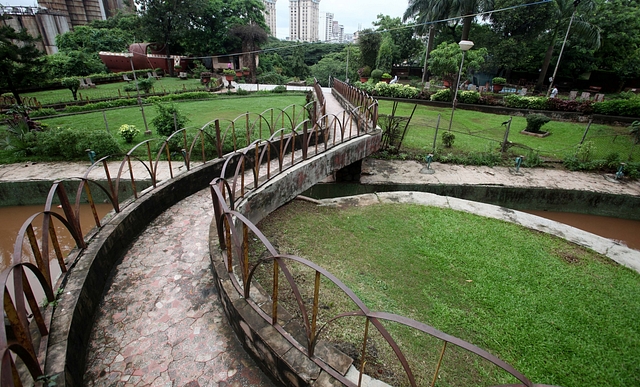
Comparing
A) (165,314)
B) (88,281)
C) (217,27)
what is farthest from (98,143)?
(217,27)

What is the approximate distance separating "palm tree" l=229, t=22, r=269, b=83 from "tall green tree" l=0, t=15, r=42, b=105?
1990 centimetres

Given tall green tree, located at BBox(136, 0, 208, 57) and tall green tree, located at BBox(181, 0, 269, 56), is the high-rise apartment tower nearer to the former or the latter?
tall green tree, located at BBox(181, 0, 269, 56)

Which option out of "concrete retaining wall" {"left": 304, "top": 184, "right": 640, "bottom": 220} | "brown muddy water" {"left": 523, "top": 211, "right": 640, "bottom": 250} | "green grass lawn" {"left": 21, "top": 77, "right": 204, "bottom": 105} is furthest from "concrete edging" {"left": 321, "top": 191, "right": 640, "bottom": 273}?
"green grass lawn" {"left": 21, "top": 77, "right": 204, "bottom": 105}

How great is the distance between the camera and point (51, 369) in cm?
212

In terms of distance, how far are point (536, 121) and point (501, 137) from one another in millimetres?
1748

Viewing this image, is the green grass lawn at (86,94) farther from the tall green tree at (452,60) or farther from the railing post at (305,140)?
the tall green tree at (452,60)

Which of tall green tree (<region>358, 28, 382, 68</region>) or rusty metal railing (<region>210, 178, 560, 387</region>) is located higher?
tall green tree (<region>358, 28, 382, 68</region>)

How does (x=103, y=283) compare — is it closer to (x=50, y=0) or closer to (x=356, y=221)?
(x=356, y=221)

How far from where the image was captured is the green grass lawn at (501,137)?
10.4 metres

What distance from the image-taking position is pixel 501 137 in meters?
12.1

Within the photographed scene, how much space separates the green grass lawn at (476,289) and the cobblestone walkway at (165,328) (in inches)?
45.4

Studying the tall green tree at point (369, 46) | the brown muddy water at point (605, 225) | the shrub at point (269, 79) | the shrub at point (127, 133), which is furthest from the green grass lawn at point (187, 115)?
the tall green tree at point (369, 46)

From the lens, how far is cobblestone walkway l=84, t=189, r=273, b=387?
102 inches

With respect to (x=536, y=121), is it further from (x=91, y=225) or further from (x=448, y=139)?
(x=91, y=225)
